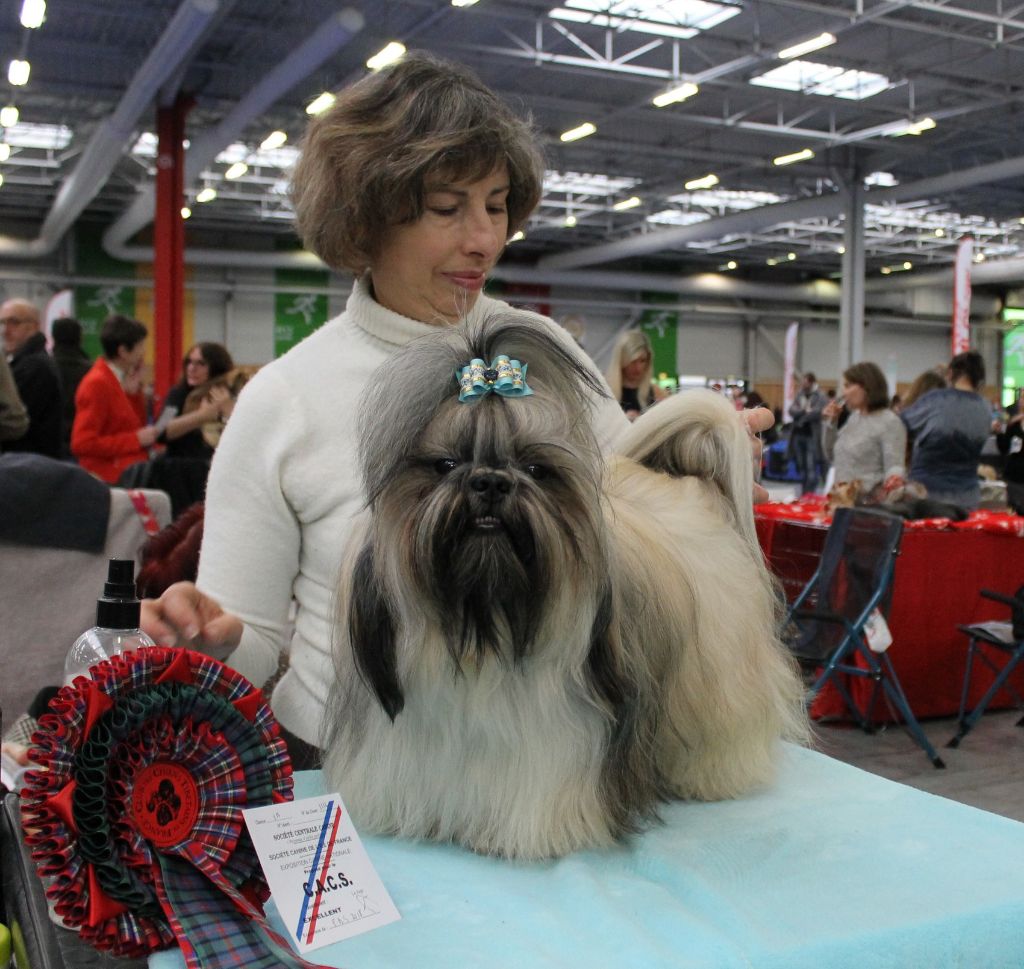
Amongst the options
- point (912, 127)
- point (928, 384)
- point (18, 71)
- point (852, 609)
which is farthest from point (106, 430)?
point (912, 127)

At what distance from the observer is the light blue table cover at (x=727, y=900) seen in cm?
104

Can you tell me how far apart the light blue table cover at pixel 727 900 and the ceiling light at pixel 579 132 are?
13.4 meters

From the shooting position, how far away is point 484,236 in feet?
5.18

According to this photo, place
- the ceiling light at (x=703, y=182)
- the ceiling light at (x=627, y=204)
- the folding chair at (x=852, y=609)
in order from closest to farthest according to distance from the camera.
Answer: the folding chair at (x=852, y=609) < the ceiling light at (x=703, y=182) < the ceiling light at (x=627, y=204)

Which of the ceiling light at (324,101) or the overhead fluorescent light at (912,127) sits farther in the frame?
the overhead fluorescent light at (912,127)

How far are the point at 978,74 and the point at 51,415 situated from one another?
11.1 m

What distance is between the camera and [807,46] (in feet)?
34.6

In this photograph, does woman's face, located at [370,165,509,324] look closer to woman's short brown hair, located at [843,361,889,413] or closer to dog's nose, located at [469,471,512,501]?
dog's nose, located at [469,471,512,501]

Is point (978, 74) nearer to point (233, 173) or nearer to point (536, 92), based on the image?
point (536, 92)

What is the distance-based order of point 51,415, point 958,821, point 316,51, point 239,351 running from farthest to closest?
point 239,351 → point 316,51 → point 51,415 → point 958,821

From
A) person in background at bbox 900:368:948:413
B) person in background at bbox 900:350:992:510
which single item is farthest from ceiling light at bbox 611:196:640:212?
person in background at bbox 900:350:992:510

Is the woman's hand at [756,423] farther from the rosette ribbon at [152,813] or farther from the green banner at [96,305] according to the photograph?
the green banner at [96,305]

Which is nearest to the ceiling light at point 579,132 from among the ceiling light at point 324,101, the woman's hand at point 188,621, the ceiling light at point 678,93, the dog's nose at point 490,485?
the ceiling light at point 678,93

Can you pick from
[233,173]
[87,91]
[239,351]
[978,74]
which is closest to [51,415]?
[87,91]
